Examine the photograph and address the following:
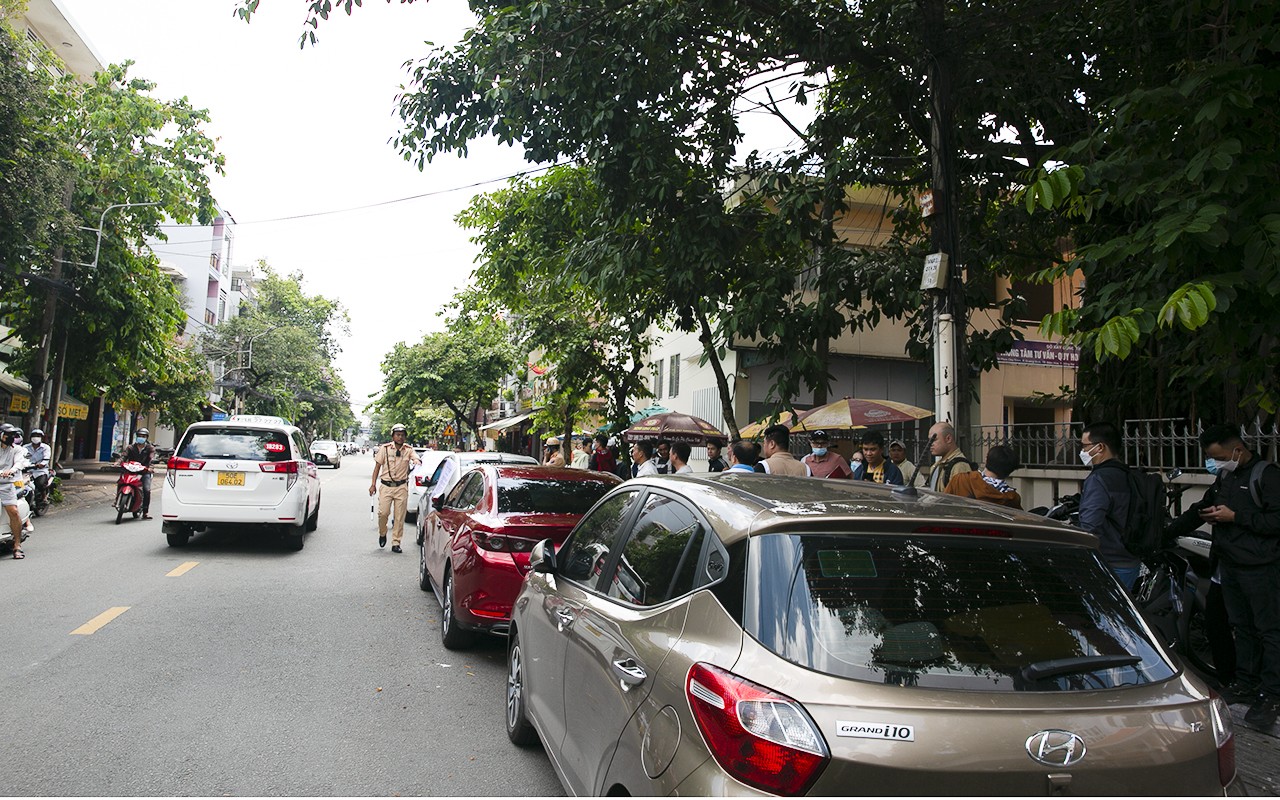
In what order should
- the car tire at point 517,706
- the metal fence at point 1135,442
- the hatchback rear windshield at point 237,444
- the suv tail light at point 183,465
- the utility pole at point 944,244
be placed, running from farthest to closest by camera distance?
the hatchback rear windshield at point 237,444, the suv tail light at point 183,465, the utility pole at point 944,244, the metal fence at point 1135,442, the car tire at point 517,706

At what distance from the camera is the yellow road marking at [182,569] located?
9.50 metres

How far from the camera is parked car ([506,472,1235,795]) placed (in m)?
2.05

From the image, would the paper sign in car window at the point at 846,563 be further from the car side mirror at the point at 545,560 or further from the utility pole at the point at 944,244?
the utility pole at the point at 944,244

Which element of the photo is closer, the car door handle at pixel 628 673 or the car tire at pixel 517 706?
the car door handle at pixel 628 673

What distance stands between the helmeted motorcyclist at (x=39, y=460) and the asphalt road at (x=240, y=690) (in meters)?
5.22

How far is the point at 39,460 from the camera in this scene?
14500mm

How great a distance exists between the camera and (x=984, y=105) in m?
9.26

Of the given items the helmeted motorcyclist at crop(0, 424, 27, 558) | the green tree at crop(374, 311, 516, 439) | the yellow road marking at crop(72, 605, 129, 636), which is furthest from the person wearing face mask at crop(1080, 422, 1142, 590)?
the green tree at crop(374, 311, 516, 439)

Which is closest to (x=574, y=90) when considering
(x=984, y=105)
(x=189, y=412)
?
(x=984, y=105)

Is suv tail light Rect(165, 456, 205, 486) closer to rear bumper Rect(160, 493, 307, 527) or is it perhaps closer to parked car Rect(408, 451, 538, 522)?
rear bumper Rect(160, 493, 307, 527)

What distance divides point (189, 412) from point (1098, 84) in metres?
33.9

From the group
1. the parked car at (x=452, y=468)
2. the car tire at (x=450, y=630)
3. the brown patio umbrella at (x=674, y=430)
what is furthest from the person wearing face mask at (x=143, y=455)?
the car tire at (x=450, y=630)

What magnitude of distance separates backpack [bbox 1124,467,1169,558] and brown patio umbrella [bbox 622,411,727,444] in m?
9.78

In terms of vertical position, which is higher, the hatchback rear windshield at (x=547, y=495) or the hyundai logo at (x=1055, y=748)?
the hatchback rear windshield at (x=547, y=495)
